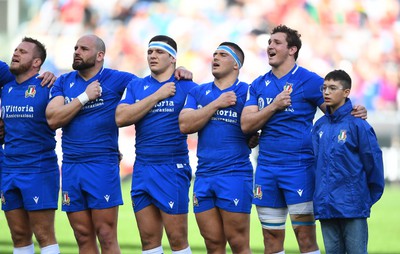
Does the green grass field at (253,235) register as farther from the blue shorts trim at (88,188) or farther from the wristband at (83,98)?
the wristband at (83,98)

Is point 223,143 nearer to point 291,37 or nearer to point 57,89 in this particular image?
point 291,37

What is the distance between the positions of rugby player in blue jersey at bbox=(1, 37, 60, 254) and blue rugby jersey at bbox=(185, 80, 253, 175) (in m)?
1.55

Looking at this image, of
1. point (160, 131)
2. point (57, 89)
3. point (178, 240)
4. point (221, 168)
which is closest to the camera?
point (221, 168)

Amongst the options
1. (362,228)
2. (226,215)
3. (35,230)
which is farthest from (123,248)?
(362,228)

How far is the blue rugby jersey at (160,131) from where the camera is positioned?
7879 millimetres

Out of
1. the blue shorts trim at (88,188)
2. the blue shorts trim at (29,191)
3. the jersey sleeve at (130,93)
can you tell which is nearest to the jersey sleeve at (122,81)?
the jersey sleeve at (130,93)

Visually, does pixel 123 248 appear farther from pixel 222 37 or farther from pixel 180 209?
pixel 222 37

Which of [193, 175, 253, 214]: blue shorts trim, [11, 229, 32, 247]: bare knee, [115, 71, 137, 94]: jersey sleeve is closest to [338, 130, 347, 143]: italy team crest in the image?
[193, 175, 253, 214]: blue shorts trim

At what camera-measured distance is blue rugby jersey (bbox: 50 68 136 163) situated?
8078 mm

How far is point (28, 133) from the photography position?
8383 millimetres

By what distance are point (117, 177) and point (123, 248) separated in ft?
12.3

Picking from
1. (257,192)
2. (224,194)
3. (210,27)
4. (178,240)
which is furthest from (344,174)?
(210,27)

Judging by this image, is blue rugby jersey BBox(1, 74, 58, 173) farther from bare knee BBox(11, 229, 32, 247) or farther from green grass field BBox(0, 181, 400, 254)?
green grass field BBox(0, 181, 400, 254)

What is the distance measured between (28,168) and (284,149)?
2498mm
